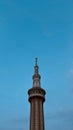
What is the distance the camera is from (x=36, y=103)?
66688mm

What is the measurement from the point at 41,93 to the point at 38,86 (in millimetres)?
2831

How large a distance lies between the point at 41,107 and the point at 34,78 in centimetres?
1127

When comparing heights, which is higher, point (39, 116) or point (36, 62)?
point (36, 62)

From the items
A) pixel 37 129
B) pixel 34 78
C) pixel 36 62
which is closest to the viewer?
pixel 37 129

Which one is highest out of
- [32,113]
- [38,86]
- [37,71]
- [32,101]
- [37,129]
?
[37,71]

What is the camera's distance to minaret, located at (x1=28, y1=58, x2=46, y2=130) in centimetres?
6372

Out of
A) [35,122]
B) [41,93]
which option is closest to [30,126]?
[35,122]

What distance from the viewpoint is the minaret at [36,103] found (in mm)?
63719

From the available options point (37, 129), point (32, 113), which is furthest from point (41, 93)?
point (37, 129)

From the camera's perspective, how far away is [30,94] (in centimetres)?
6894

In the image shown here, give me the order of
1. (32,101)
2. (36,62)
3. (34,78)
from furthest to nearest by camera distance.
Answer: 1. (36,62)
2. (34,78)
3. (32,101)

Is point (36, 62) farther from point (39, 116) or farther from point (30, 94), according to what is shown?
point (39, 116)

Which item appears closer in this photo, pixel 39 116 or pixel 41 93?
pixel 39 116

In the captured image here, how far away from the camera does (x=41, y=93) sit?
227 feet
